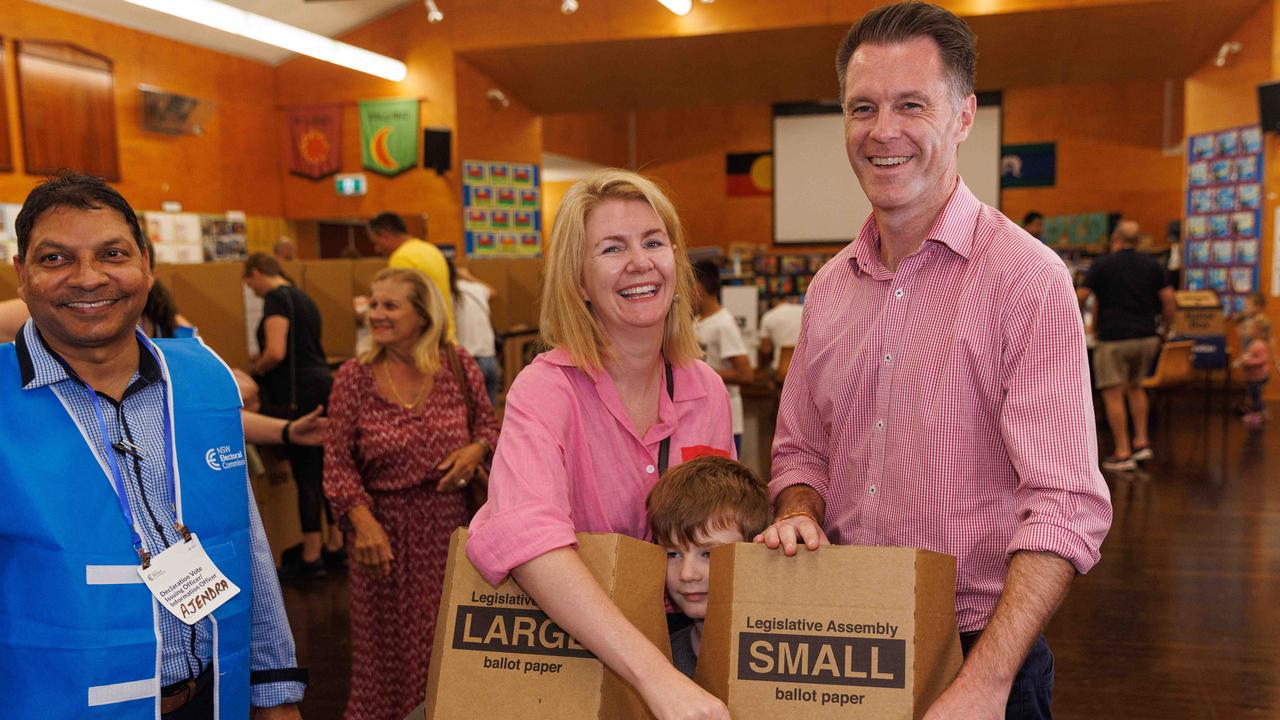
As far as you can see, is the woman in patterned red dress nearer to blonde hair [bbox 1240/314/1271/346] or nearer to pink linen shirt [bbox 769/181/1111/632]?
pink linen shirt [bbox 769/181/1111/632]

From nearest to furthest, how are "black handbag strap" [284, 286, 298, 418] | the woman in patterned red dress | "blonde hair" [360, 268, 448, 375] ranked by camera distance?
the woman in patterned red dress < "blonde hair" [360, 268, 448, 375] < "black handbag strap" [284, 286, 298, 418]

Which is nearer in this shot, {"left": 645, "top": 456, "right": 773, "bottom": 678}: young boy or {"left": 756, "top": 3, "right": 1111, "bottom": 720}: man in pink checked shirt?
{"left": 756, "top": 3, "right": 1111, "bottom": 720}: man in pink checked shirt

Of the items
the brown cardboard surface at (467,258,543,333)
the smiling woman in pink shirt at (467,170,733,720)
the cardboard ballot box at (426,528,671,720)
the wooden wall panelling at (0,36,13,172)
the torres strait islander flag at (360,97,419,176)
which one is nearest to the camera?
the cardboard ballot box at (426,528,671,720)

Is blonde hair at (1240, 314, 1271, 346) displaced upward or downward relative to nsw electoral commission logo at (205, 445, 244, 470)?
downward

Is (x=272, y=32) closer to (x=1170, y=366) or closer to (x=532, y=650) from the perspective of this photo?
(x=532, y=650)

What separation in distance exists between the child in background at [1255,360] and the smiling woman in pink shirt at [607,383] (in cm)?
888

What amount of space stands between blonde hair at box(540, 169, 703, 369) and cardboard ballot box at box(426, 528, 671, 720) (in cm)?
37

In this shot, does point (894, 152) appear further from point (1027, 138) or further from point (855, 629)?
point (1027, 138)

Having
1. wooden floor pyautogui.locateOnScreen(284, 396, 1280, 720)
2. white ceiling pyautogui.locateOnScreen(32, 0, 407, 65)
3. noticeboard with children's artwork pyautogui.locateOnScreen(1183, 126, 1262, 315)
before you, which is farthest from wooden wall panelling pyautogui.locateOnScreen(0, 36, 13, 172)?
noticeboard with children's artwork pyautogui.locateOnScreen(1183, 126, 1262, 315)

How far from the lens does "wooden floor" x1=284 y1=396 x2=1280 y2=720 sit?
345 centimetres

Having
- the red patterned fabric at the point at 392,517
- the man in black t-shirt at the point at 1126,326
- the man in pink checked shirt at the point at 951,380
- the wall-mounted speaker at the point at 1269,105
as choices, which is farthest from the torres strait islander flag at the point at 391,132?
the man in pink checked shirt at the point at 951,380

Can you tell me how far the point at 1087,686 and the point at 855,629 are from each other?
2.85 meters

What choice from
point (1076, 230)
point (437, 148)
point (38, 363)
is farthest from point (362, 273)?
point (1076, 230)

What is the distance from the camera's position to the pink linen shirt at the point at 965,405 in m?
1.25
